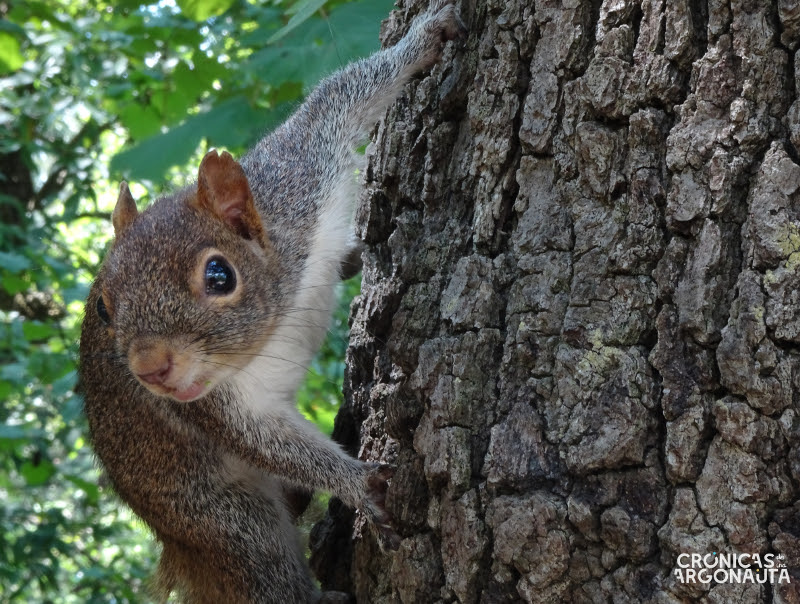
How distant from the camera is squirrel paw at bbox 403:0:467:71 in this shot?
194cm

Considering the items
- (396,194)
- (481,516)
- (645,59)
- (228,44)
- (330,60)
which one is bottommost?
(481,516)

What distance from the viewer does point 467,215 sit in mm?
1739

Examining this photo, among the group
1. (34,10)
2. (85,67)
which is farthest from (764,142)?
(85,67)

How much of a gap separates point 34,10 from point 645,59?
3.39m

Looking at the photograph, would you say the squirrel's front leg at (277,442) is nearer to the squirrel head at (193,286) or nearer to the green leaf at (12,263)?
the squirrel head at (193,286)

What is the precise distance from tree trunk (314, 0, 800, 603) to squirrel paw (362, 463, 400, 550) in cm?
4

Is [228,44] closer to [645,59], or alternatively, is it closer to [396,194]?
[396,194]

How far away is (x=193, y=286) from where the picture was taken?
1.91m

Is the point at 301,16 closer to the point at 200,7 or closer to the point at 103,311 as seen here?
the point at 103,311

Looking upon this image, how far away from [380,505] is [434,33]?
1.15 m

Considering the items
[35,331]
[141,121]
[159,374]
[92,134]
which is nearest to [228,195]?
[159,374]

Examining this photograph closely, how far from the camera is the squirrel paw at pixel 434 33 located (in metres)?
1.94

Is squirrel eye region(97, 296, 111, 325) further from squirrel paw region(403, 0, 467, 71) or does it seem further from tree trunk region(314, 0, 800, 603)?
squirrel paw region(403, 0, 467, 71)
